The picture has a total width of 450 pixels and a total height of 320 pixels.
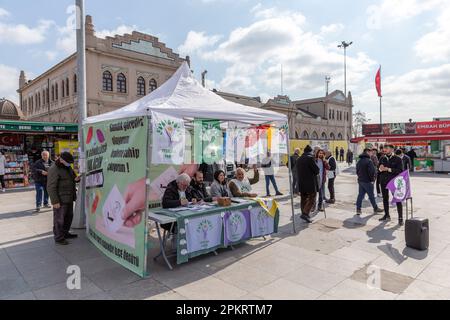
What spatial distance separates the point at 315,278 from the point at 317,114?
60.5 m

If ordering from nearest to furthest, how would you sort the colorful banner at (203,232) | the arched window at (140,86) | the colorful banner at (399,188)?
1. the colorful banner at (203,232)
2. the colorful banner at (399,188)
3. the arched window at (140,86)

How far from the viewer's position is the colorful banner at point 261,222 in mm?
5480

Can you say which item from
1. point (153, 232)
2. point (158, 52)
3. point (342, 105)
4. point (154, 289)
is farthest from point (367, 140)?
point (342, 105)

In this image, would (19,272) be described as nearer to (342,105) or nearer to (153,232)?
(153,232)

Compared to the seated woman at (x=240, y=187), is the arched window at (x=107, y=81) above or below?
above

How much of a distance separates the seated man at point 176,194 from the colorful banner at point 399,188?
4.38 metres

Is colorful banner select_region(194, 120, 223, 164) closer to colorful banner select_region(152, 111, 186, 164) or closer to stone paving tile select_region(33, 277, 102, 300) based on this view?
colorful banner select_region(152, 111, 186, 164)

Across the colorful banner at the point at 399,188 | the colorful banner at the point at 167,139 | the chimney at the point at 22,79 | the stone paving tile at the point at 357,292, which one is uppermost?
the chimney at the point at 22,79

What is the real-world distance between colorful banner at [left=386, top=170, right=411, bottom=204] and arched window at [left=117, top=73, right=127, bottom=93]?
27610 mm

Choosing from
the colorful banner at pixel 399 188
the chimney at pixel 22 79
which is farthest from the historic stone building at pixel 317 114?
the colorful banner at pixel 399 188

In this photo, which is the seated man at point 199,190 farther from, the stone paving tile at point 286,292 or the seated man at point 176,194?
the stone paving tile at point 286,292

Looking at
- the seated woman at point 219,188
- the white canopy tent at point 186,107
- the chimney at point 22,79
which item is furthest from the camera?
the chimney at point 22,79

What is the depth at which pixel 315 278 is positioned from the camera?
13.4 ft

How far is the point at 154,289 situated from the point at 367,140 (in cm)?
2637
